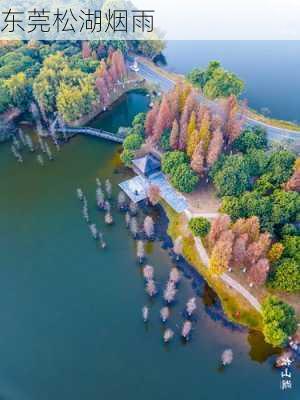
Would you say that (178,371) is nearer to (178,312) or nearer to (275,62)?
(178,312)

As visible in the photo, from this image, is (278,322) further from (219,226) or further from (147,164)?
(147,164)

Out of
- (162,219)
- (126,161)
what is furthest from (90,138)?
(162,219)

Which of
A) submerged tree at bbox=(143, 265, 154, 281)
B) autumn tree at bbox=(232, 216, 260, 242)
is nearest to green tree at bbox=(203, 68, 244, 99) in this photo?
autumn tree at bbox=(232, 216, 260, 242)

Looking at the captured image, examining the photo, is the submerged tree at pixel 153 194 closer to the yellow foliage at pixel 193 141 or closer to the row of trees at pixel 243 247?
the yellow foliage at pixel 193 141

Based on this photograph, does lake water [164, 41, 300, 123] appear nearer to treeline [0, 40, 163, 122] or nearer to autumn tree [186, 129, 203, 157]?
treeline [0, 40, 163, 122]

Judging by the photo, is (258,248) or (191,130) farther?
(191,130)

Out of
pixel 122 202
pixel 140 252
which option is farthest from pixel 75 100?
pixel 140 252
